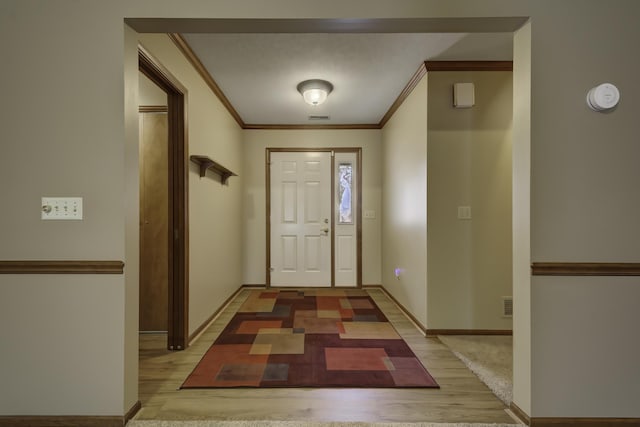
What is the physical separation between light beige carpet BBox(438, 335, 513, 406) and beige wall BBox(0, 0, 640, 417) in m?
0.42

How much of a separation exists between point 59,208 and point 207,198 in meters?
1.68

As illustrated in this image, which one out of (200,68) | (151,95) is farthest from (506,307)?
(151,95)

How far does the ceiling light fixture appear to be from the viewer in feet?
11.4

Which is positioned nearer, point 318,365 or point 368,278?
point 318,365

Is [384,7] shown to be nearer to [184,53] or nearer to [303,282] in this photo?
[184,53]

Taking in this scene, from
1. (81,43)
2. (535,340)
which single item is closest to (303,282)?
(535,340)

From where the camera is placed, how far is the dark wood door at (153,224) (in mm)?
3254

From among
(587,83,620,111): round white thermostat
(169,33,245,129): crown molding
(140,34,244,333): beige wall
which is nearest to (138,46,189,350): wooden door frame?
(140,34,244,333): beige wall

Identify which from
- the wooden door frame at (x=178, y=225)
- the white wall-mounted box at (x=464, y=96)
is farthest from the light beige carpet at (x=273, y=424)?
the white wall-mounted box at (x=464, y=96)

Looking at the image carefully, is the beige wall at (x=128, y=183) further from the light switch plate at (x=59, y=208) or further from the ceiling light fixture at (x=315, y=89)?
the ceiling light fixture at (x=315, y=89)

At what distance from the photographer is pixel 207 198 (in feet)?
11.1

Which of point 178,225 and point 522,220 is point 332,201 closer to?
point 178,225

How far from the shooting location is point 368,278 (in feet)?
17.0

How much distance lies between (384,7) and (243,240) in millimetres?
4057
